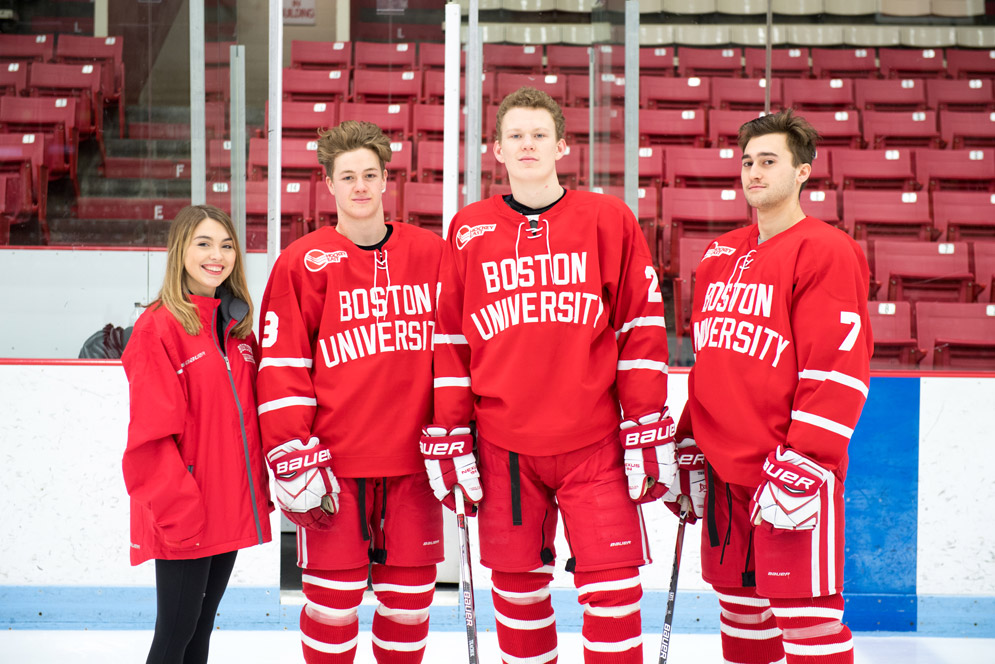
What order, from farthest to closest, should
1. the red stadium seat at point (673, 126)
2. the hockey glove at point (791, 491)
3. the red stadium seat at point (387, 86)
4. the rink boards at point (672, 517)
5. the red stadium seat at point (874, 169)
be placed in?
the red stadium seat at point (874, 169) → the red stadium seat at point (673, 126) → the red stadium seat at point (387, 86) → the rink boards at point (672, 517) → the hockey glove at point (791, 491)

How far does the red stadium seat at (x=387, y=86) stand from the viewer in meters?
3.40

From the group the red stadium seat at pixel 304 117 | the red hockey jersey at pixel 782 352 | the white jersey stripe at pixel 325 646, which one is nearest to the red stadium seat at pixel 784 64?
the red stadium seat at pixel 304 117

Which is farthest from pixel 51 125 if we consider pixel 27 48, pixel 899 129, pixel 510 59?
pixel 899 129

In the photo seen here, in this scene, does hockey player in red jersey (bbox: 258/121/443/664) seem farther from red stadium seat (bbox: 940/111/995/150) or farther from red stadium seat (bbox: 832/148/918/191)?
red stadium seat (bbox: 940/111/995/150)

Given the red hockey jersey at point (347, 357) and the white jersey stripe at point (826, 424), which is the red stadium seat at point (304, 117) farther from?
the white jersey stripe at point (826, 424)

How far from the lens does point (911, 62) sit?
644cm

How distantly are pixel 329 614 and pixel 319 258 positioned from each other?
871 mm

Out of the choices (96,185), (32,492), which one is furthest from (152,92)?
(32,492)

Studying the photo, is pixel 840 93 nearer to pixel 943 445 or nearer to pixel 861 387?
pixel 943 445

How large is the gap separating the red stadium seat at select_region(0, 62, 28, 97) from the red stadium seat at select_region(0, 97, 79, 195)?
3 cm

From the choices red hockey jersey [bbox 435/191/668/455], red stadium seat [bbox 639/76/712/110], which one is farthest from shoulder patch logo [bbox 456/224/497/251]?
red stadium seat [bbox 639/76/712/110]

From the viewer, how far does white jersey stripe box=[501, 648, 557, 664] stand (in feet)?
6.72

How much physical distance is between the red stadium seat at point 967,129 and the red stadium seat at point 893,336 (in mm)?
2527

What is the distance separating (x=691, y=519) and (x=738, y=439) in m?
0.33
